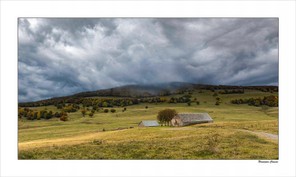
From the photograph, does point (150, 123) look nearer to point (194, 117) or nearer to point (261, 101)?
point (194, 117)

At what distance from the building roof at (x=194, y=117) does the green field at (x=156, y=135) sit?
0.75 feet

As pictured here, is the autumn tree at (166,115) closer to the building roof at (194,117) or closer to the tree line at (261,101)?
the building roof at (194,117)

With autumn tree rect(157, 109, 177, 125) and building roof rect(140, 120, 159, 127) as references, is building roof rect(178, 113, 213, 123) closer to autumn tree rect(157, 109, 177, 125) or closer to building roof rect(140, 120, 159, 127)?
autumn tree rect(157, 109, 177, 125)

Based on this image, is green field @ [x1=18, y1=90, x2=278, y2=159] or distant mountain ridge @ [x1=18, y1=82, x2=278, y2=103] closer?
green field @ [x1=18, y1=90, x2=278, y2=159]

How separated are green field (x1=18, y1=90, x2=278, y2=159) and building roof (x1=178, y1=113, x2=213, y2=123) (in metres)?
0.23

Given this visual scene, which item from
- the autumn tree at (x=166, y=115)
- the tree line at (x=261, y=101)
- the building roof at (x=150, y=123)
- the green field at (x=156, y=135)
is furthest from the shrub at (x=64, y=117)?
the tree line at (x=261, y=101)

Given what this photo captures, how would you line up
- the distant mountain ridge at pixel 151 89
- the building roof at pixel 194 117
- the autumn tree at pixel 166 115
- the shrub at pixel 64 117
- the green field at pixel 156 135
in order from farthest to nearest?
1. the shrub at pixel 64 117
2. the building roof at pixel 194 117
3. the autumn tree at pixel 166 115
4. the distant mountain ridge at pixel 151 89
5. the green field at pixel 156 135

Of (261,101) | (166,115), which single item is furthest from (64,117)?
(261,101)

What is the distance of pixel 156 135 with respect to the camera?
66.4 feet

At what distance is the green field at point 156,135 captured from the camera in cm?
1933

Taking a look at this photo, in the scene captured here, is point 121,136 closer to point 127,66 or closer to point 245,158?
point 127,66

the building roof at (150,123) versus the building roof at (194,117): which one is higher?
the building roof at (194,117)

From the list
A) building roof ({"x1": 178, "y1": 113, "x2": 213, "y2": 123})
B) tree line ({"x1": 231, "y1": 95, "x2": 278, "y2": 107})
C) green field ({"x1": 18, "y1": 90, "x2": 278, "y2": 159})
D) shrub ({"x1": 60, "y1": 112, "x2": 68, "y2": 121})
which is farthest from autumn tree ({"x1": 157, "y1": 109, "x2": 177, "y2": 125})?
shrub ({"x1": 60, "y1": 112, "x2": 68, "y2": 121})

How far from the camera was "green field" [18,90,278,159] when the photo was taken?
63.4 ft
